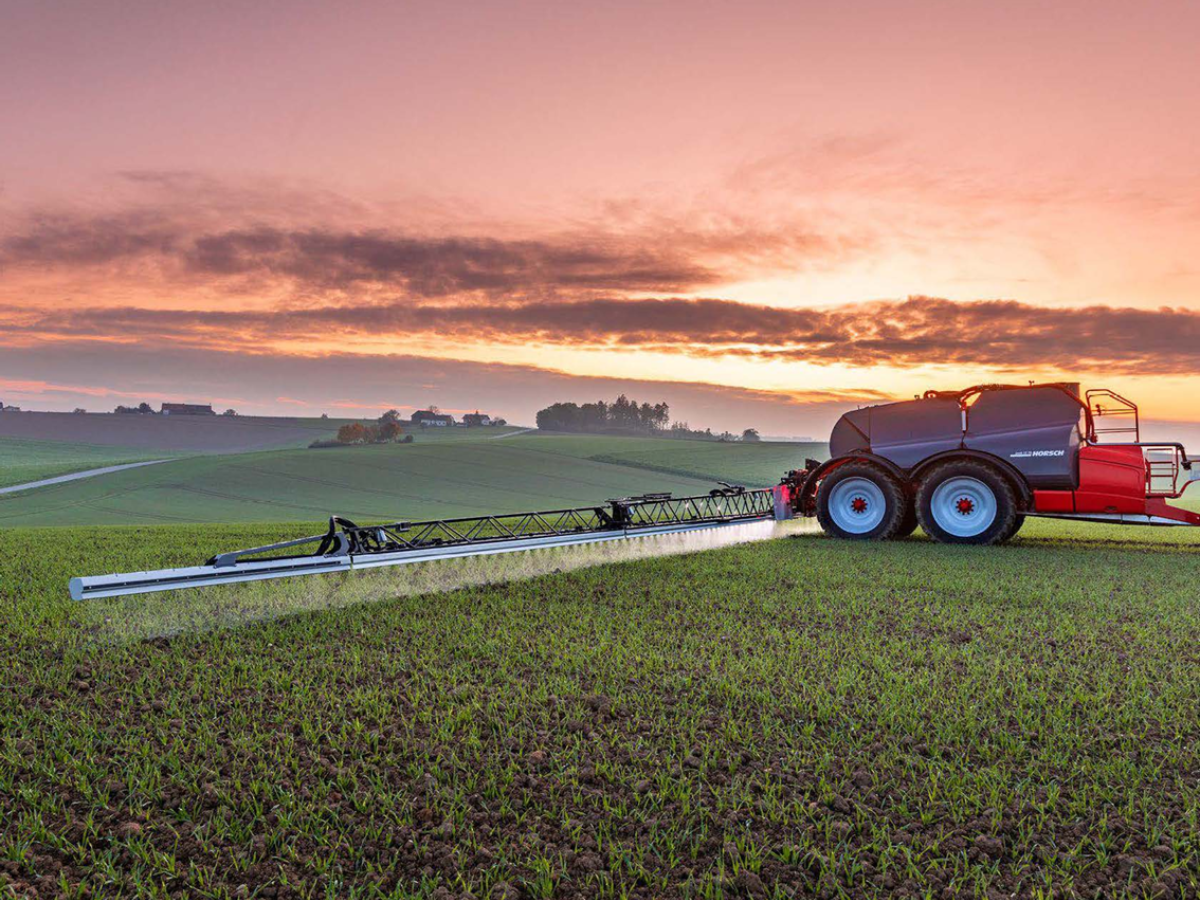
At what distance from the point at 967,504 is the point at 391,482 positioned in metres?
32.1

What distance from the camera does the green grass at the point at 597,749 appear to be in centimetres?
286

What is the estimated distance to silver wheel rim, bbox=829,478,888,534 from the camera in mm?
12766

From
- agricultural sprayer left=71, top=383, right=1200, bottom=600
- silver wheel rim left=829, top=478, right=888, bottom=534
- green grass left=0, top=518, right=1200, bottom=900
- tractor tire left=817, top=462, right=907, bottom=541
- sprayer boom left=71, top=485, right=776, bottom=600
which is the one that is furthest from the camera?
silver wheel rim left=829, top=478, right=888, bottom=534

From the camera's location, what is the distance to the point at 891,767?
3.59 m

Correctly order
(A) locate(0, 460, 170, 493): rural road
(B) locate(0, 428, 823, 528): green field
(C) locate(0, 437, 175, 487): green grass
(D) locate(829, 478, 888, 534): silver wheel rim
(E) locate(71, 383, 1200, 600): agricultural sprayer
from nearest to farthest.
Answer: (E) locate(71, 383, 1200, 600): agricultural sprayer, (D) locate(829, 478, 888, 534): silver wheel rim, (B) locate(0, 428, 823, 528): green field, (A) locate(0, 460, 170, 493): rural road, (C) locate(0, 437, 175, 487): green grass

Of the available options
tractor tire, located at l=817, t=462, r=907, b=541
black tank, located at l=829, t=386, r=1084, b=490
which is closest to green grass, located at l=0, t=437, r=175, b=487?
tractor tire, located at l=817, t=462, r=907, b=541

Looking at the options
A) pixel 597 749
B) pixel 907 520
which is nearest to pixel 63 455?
pixel 907 520

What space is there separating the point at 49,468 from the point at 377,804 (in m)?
59.3

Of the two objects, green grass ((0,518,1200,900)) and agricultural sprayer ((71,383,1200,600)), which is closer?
green grass ((0,518,1200,900))

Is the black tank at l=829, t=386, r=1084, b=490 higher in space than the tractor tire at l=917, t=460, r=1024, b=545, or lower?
higher

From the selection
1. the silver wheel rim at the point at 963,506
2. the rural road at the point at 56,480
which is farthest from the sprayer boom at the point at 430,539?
the rural road at the point at 56,480

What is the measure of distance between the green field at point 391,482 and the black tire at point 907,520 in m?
13.2

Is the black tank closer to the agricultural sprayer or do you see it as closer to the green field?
the agricultural sprayer

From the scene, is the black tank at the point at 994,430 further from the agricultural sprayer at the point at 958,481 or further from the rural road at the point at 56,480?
the rural road at the point at 56,480
